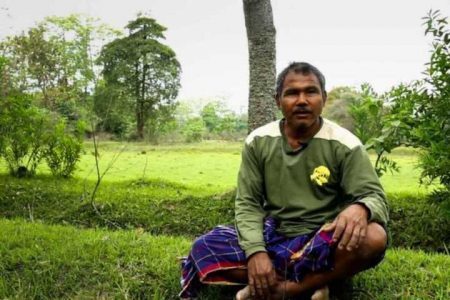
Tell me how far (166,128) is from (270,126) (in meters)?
29.0

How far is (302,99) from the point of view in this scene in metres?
2.79

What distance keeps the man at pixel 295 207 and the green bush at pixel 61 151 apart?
16.7 feet

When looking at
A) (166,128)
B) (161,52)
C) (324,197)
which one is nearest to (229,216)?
(324,197)

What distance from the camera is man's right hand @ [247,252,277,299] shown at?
2574 millimetres

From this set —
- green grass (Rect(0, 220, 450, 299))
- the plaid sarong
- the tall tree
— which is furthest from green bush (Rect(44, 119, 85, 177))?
the tall tree

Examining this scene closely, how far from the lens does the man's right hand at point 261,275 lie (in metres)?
2.57

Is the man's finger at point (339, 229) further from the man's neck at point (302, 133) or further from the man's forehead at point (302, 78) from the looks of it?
the man's forehead at point (302, 78)

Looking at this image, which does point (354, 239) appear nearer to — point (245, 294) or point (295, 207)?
A: point (295, 207)

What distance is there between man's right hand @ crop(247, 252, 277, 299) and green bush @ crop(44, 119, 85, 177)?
5.54m

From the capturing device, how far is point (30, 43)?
29.4 metres

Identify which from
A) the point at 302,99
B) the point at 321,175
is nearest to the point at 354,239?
the point at 321,175

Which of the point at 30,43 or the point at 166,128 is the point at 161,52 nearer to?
the point at 166,128

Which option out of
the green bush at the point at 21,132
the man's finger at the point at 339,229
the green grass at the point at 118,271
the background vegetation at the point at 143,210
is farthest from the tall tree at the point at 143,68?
the man's finger at the point at 339,229

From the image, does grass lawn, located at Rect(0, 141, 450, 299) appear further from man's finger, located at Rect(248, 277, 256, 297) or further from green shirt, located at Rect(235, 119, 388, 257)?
green shirt, located at Rect(235, 119, 388, 257)
